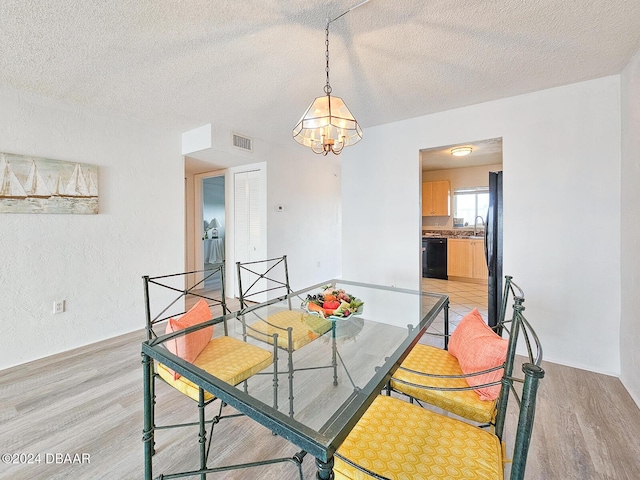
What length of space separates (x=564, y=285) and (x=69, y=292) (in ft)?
15.2

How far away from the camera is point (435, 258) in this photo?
618cm

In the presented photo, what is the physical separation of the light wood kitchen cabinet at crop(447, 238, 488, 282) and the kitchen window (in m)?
0.84

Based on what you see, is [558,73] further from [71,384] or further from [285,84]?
[71,384]

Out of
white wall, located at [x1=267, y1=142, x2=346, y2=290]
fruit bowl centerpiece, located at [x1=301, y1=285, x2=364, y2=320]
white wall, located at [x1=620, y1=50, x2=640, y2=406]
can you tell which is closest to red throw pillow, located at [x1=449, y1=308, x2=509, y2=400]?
fruit bowl centerpiece, located at [x1=301, y1=285, x2=364, y2=320]

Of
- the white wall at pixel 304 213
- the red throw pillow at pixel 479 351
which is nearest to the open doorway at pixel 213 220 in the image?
the white wall at pixel 304 213

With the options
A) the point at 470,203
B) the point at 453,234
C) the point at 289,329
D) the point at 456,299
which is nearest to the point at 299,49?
the point at 289,329

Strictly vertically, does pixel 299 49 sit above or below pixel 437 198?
above

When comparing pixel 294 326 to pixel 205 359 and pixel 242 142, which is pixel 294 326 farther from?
pixel 242 142

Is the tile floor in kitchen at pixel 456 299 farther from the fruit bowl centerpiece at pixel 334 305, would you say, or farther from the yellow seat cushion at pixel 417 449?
the yellow seat cushion at pixel 417 449

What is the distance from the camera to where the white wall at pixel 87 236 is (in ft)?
8.19

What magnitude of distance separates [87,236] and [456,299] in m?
5.03

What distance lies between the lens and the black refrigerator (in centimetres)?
265

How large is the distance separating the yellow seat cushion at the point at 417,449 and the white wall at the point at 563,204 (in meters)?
2.16

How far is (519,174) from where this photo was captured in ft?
8.87
